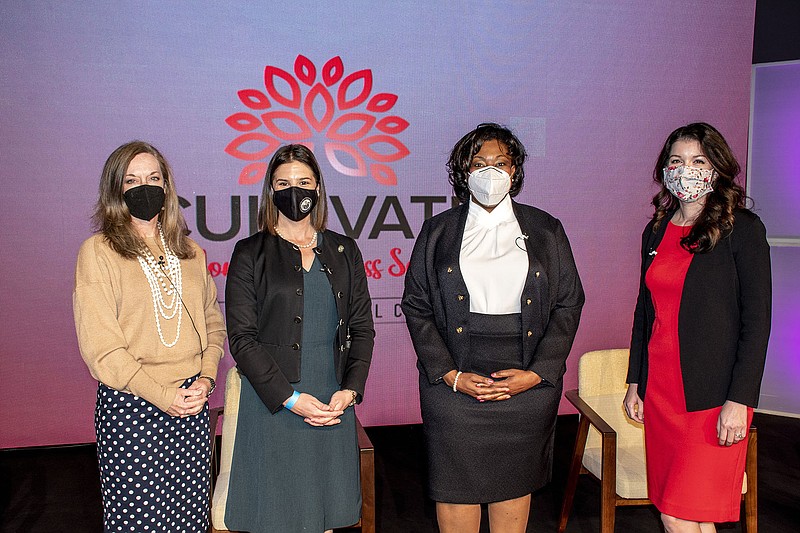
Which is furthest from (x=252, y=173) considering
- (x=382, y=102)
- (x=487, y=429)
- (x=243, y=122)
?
(x=487, y=429)

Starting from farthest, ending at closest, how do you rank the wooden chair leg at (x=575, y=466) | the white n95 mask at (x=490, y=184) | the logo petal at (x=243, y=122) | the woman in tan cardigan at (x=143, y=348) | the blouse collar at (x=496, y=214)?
the logo petal at (x=243, y=122) < the wooden chair leg at (x=575, y=466) < the blouse collar at (x=496, y=214) < the white n95 mask at (x=490, y=184) < the woman in tan cardigan at (x=143, y=348)

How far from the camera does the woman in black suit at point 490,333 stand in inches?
97.1

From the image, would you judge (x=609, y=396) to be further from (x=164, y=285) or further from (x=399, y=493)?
(x=164, y=285)

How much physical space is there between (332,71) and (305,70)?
185 millimetres

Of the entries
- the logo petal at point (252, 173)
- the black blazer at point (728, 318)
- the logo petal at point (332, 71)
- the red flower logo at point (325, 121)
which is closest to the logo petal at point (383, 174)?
the red flower logo at point (325, 121)

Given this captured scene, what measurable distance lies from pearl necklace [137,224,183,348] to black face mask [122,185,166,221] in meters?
0.13

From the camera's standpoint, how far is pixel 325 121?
4559 millimetres

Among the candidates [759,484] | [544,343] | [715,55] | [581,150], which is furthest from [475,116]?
[759,484]

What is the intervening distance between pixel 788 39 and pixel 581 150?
6.41 ft

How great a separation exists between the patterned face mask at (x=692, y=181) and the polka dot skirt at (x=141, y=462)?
1953mm

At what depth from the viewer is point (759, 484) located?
3992 mm

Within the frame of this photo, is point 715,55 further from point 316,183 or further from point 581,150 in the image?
point 316,183

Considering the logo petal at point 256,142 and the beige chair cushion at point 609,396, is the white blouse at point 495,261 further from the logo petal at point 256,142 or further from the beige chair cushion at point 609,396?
the logo petal at point 256,142

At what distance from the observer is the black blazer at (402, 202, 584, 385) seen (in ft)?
8.10
